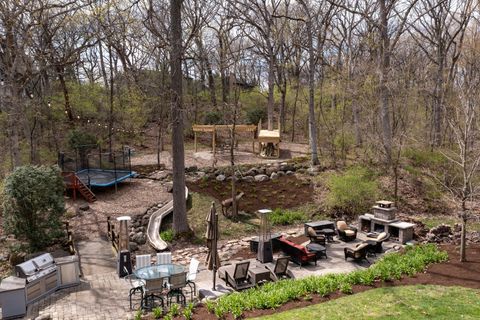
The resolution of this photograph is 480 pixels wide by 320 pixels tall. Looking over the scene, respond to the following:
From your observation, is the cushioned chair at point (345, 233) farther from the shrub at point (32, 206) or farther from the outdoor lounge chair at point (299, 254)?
the shrub at point (32, 206)

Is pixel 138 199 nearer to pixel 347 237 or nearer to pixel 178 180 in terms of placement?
pixel 178 180

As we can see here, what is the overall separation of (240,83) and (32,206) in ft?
57.3

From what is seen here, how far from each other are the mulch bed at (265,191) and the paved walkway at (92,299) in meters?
6.91

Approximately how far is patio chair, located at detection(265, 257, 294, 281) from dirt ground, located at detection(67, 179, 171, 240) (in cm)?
663

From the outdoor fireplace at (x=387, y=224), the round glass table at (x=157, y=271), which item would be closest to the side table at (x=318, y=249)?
the outdoor fireplace at (x=387, y=224)

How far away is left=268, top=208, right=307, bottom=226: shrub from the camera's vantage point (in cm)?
1485

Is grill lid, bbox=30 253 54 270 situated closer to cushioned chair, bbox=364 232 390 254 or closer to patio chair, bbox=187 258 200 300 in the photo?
patio chair, bbox=187 258 200 300

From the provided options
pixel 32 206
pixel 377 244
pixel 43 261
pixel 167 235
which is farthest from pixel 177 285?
pixel 377 244

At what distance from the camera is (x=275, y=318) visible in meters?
7.39

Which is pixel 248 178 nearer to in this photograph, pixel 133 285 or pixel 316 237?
pixel 316 237

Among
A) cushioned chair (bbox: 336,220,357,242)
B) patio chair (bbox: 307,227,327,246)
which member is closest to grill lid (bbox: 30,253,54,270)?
patio chair (bbox: 307,227,327,246)

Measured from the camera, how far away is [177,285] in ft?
29.1

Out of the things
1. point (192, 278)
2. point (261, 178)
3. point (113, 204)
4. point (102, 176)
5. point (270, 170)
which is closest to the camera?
point (192, 278)

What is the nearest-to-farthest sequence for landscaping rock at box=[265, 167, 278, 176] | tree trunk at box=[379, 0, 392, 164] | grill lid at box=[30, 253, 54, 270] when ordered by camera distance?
grill lid at box=[30, 253, 54, 270] → tree trunk at box=[379, 0, 392, 164] → landscaping rock at box=[265, 167, 278, 176]
